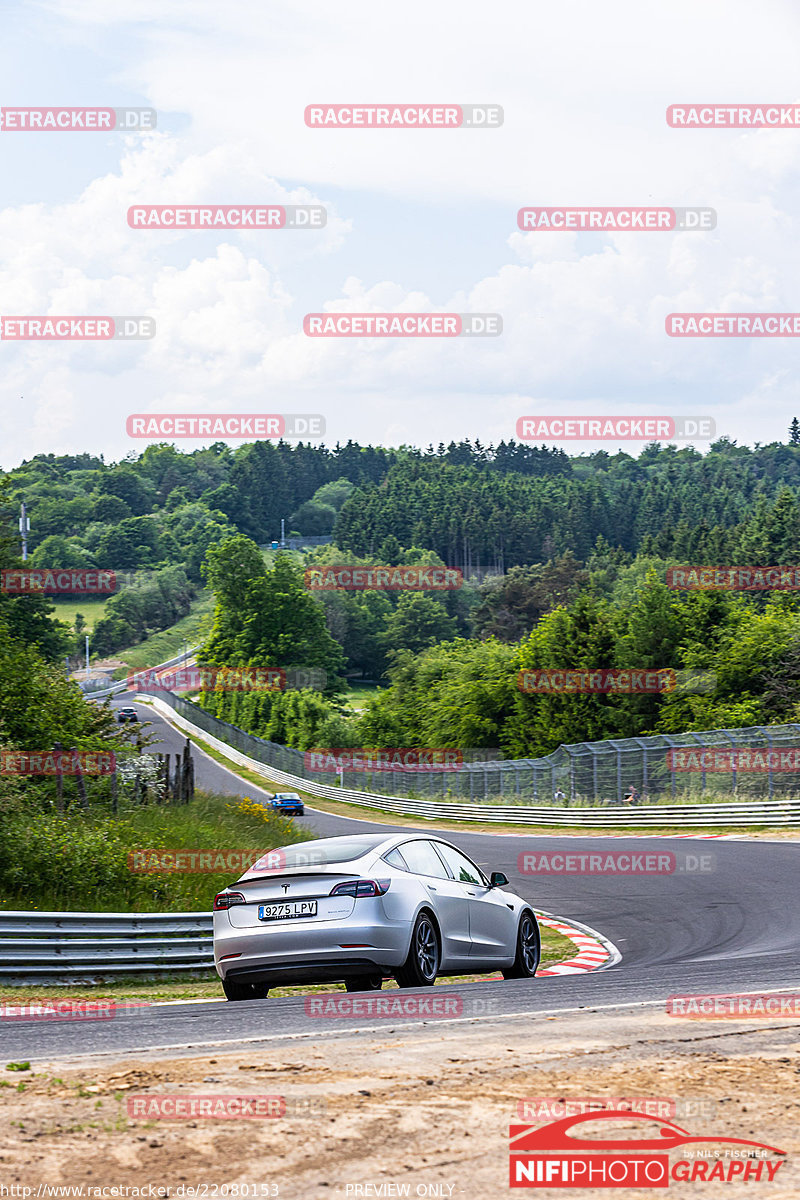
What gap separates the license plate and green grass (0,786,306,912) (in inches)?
204

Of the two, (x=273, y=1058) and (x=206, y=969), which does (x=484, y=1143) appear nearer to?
(x=273, y=1058)

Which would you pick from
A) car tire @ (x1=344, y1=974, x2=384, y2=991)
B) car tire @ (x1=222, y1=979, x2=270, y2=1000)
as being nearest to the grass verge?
→ car tire @ (x1=344, y1=974, x2=384, y2=991)

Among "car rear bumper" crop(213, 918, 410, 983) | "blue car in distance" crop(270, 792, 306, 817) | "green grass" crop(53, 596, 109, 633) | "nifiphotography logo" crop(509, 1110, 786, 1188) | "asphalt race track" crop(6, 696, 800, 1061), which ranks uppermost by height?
"green grass" crop(53, 596, 109, 633)

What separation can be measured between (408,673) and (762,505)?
138 ft

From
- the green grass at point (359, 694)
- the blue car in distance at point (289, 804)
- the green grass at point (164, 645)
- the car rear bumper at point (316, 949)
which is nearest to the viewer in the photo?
the car rear bumper at point (316, 949)

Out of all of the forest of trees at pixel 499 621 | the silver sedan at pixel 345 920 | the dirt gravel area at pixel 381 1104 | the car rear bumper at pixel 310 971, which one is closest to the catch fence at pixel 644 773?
the forest of trees at pixel 499 621

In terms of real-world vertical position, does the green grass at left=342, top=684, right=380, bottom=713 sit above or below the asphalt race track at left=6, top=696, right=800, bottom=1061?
below

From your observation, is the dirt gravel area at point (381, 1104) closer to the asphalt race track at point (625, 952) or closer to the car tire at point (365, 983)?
the asphalt race track at point (625, 952)

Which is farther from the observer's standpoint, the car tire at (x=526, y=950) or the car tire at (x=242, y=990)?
the car tire at (x=526, y=950)

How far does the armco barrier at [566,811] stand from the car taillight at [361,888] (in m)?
23.7

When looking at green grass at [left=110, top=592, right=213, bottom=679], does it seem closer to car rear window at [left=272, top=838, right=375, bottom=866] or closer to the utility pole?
the utility pole

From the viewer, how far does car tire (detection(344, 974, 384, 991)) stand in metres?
9.53

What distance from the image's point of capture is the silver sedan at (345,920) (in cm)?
938

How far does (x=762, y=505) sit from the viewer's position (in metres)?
114
